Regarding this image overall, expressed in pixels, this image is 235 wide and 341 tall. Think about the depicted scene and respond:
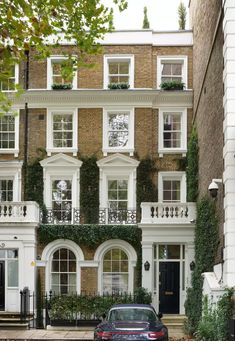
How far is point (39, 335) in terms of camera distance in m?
26.1

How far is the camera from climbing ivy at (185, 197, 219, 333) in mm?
22981

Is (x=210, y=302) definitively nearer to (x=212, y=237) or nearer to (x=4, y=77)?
(x=212, y=237)

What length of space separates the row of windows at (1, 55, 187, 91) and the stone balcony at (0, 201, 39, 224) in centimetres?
628

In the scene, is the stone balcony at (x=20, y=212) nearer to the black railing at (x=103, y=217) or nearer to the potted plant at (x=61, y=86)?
the black railing at (x=103, y=217)

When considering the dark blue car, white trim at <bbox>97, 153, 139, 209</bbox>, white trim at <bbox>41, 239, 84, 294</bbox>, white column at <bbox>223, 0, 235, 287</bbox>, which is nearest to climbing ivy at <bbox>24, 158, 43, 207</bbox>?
white trim at <bbox>41, 239, 84, 294</bbox>

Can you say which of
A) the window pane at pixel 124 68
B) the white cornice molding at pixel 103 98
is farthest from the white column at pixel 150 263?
the window pane at pixel 124 68

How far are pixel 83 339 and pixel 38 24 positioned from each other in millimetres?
11885

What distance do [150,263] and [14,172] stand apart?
26.3ft

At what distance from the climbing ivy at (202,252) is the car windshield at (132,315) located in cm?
367

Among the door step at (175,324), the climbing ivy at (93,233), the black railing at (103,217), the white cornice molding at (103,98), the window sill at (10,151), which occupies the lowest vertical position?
the door step at (175,324)

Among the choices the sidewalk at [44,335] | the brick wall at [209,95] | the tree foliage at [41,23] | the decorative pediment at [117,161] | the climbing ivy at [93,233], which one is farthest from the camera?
the decorative pediment at [117,161]

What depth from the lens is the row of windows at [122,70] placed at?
34562mm

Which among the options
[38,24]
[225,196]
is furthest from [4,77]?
[225,196]

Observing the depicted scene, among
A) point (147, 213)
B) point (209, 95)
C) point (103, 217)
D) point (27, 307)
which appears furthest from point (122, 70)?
point (27, 307)
